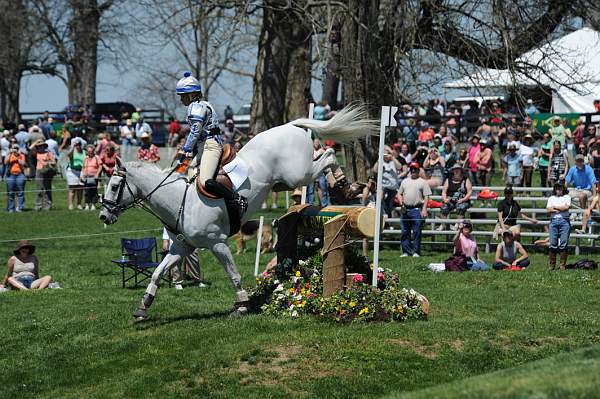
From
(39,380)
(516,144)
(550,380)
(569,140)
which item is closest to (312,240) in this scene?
(39,380)

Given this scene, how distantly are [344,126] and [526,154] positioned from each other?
1510 centimetres

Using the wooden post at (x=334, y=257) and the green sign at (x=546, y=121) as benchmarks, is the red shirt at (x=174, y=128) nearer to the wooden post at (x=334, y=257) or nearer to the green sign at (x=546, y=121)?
the green sign at (x=546, y=121)

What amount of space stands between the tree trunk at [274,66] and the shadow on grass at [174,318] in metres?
16.1

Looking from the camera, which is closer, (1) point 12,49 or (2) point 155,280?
(2) point 155,280

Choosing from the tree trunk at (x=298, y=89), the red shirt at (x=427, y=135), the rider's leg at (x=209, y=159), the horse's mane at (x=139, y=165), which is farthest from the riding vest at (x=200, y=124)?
the tree trunk at (x=298, y=89)

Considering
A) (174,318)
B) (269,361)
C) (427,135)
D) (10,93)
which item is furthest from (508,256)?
(10,93)

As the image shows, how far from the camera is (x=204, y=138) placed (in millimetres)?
14320

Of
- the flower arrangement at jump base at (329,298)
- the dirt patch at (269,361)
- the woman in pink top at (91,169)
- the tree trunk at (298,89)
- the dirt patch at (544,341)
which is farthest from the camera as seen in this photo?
the tree trunk at (298,89)

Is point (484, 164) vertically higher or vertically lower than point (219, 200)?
higher

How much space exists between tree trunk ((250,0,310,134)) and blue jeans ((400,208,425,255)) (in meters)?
9.09

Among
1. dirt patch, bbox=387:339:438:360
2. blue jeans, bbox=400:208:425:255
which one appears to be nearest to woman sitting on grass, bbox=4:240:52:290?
blue jeans, bbox=400:208:425:255

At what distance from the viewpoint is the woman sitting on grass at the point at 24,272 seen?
773 inches

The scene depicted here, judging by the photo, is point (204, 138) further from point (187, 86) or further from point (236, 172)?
point (187, 86)

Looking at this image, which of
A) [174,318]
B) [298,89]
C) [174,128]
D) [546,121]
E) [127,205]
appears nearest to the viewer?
[127,205]
